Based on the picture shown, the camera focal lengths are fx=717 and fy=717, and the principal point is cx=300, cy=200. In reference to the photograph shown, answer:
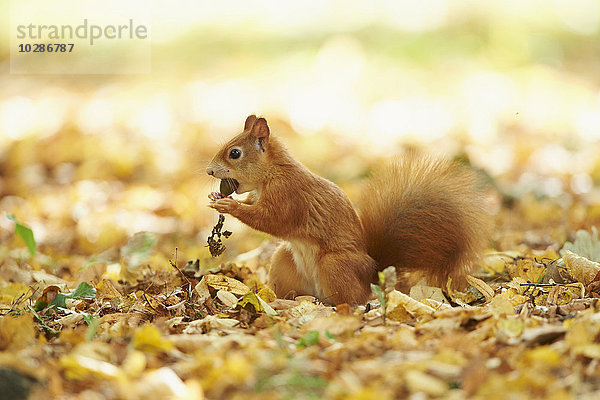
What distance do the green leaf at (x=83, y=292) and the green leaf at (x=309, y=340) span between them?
116 cm

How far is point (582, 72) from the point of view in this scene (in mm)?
8828

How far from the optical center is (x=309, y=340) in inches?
78.6

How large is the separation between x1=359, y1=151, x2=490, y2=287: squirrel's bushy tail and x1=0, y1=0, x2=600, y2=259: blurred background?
0.25 metres

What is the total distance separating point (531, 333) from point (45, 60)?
391 inches

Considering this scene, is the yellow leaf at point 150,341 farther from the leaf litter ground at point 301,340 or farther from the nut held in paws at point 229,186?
the nut held in paws at point 229,186

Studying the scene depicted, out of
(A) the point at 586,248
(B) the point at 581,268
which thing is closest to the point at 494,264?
(A) the point at 586,248

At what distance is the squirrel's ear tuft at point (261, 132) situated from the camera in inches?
114

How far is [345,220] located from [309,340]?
0.88 m

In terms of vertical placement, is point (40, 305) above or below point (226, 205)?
below

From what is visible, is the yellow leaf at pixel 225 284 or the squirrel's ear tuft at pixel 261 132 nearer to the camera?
the yellow leaf at pixel 225 284

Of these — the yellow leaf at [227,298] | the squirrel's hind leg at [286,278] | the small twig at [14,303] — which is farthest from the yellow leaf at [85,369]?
the squirrel's hind leg at [286,278]

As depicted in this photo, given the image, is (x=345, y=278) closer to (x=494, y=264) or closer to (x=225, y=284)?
(x=225, y=284)

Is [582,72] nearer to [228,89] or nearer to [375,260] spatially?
[228,89]

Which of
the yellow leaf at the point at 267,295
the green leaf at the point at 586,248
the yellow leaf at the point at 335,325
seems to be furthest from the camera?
the green leaf at the point at 586,248
